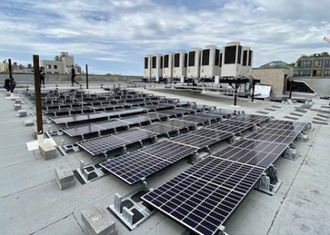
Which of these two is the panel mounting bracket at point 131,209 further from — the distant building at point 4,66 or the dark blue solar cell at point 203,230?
the distant building at point 4,66

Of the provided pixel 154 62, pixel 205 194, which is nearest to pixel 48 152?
pixel 205 194

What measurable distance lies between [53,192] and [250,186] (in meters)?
3.61

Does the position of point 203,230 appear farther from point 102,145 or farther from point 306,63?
point 306,63

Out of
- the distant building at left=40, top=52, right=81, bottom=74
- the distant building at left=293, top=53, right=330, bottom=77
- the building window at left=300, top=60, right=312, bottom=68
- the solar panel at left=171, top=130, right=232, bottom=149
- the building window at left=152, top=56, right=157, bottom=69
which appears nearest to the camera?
the solar panel at left=171, top=130, right=232, bottom=149

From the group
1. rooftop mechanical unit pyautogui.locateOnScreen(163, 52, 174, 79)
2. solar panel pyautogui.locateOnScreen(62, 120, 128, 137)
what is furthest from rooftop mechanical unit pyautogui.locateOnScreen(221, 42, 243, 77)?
solar panel pyautogui.locateOnScreen(62, 120, 128, 137)

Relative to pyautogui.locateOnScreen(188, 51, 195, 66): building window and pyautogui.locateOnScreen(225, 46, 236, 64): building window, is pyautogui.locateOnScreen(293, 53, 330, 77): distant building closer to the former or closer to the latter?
pyautogui.locateOnScreen(188, 51, 195, 66): building window

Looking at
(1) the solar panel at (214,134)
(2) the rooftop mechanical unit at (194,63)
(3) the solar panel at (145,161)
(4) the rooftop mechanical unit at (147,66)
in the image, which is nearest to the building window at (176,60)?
(2) the rooftop mechanical unit at (194,63)

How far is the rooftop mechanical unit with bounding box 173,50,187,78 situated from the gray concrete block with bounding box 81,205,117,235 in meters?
19.1

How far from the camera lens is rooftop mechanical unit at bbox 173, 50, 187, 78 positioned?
2044 cm

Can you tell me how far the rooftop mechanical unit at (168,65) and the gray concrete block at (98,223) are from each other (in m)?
20.3

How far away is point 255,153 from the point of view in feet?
15.9

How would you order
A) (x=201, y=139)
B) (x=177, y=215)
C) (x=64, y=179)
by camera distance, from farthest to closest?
(x=201, y=139), (x=64, y=179), (x=177, y=215)

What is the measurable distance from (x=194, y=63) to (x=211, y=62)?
7.54ft

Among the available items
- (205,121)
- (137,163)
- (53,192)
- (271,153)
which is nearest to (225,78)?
(205,121)
